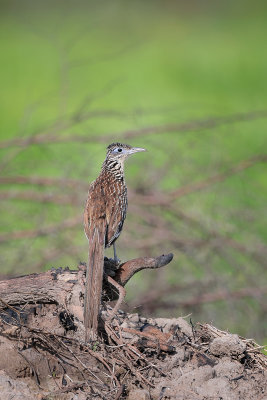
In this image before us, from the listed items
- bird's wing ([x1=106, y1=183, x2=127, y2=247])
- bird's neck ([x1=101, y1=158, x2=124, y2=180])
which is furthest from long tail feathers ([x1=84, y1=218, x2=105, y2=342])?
bird's neck ([x1=101, y1=158, x2=124, y2=180])

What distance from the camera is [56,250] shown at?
32.2ft

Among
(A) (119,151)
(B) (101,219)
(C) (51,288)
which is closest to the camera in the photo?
(C) (51,288)

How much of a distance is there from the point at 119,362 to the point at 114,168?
2.26 m

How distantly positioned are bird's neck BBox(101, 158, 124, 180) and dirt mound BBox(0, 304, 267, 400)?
5.35 feet

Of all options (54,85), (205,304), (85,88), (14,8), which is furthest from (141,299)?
(14,8)

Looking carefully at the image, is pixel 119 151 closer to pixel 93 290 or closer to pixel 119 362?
pixel 93 290

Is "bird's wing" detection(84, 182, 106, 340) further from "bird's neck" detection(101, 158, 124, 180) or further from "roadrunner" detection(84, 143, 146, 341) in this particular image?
"bird's neck" detection(101, 158, 124, 180)

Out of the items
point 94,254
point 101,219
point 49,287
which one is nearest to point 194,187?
point 101,219

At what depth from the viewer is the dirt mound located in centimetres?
464

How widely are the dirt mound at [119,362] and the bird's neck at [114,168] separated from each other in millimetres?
1632

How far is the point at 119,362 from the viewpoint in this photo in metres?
4.85

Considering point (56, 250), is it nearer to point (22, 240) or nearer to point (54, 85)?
point (22, 240)

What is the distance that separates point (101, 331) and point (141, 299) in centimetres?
513

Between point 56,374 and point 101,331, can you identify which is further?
point 101,331
